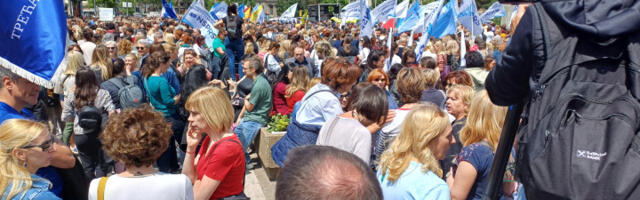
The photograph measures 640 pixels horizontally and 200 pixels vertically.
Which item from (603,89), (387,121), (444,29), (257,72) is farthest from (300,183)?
(444,29)

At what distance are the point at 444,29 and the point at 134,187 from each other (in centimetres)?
812

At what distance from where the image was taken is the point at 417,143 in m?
3.05

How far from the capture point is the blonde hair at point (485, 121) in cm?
346

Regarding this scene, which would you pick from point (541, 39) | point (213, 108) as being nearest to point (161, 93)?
point (213, 108)

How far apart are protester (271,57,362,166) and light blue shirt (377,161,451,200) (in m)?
1.79

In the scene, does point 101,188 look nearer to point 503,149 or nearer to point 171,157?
point 503,149

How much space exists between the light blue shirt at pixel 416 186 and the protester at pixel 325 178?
1.23 metres

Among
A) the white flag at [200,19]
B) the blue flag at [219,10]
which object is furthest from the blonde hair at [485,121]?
the blue flag at [219,10]

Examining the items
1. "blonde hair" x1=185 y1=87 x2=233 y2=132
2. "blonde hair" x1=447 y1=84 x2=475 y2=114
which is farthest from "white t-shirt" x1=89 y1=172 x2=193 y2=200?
"blonde hair" x1=447 y1=84 x2=475 y2=114

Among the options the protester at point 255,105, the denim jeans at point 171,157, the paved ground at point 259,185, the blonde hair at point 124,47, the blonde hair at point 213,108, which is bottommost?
the paved ground at point 259,185

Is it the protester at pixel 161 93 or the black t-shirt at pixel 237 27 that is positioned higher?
the black t-shirt at pixel 237 27

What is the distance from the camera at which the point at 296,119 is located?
16.0 ft

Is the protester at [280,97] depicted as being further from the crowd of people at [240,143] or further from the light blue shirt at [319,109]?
the light blue shirt at [319,109]

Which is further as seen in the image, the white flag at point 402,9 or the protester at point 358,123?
the white flag at point 402,9
